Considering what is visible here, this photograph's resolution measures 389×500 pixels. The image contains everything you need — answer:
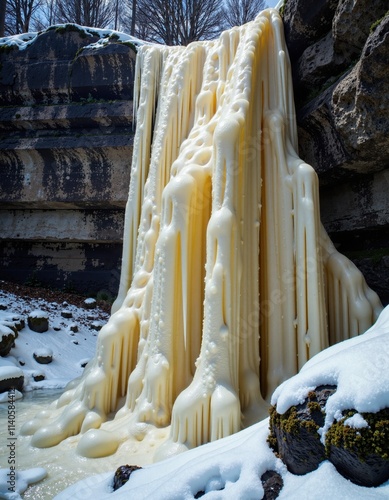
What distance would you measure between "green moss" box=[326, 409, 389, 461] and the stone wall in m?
7.90

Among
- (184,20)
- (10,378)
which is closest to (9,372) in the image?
(10,378)

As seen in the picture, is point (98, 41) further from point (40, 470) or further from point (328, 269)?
point (40, 470)

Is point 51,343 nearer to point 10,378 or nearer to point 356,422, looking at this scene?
point 10,378

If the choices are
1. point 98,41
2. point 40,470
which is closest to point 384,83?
point 40,470

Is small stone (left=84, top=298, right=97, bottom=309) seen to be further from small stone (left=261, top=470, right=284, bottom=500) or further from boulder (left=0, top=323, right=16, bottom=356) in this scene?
small stone (left=261, top=470, right=284, bottom=500)

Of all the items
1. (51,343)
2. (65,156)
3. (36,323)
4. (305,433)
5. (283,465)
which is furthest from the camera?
(65,156)

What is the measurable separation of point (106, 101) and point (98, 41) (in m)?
1.64

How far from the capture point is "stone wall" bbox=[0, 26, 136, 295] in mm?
9234

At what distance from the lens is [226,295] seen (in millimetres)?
3330

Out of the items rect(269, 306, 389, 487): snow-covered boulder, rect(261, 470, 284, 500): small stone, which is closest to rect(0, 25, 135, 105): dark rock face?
rect(269, 306, 389, 487): snow-covered boulder

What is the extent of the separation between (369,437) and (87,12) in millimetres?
19284

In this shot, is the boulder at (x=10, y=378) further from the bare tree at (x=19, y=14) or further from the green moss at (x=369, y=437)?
the bare tree at (x=19, y=14)

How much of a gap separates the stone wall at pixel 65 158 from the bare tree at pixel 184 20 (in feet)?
21.3

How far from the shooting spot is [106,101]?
31.1ft
